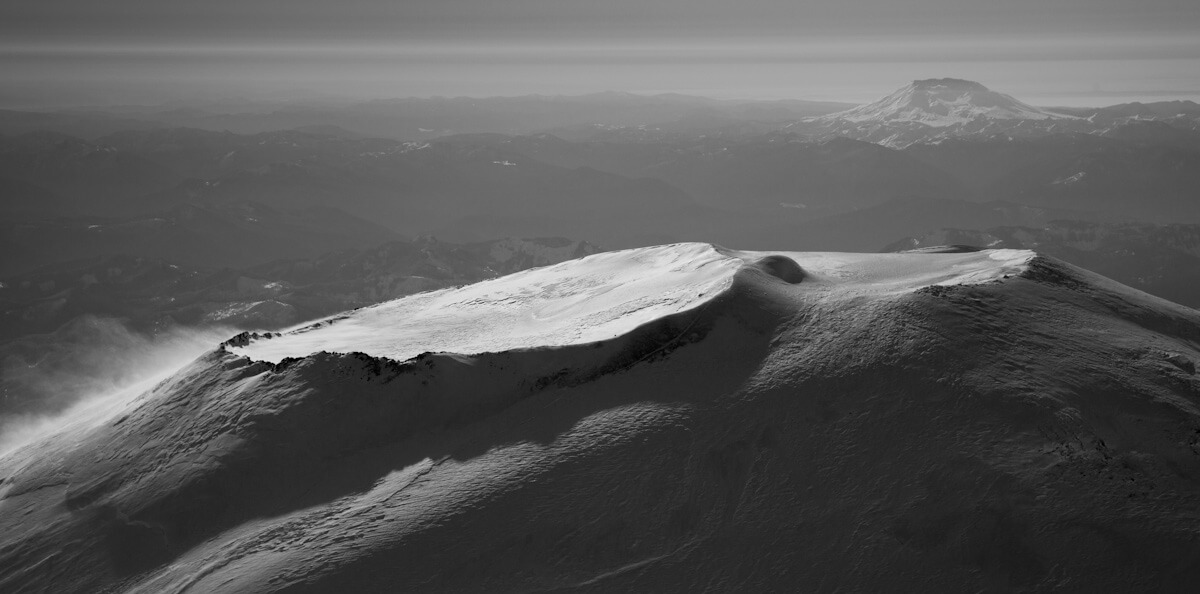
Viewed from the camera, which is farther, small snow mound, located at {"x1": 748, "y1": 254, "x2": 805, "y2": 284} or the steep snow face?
small snow mound, located at {"x1": 748, "y1": 254, "x2": 805, "y2": 284}

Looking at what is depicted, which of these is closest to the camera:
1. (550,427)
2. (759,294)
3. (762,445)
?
(762,445)

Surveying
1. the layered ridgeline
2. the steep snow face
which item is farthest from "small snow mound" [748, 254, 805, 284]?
the steep snow face

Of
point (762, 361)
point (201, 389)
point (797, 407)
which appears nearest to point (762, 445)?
point (797, 407)

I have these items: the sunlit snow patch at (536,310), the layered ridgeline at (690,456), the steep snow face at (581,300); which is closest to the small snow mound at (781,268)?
the layered ridgeline at (690,456)

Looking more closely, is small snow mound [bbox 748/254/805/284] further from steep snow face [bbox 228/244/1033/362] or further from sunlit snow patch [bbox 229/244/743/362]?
sunlit snow patch [bbox 229/244/743/362]

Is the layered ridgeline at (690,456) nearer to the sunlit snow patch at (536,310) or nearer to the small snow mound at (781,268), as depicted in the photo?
the small snow mound at (781,268)

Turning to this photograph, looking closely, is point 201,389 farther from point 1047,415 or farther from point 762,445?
point 1047,415
